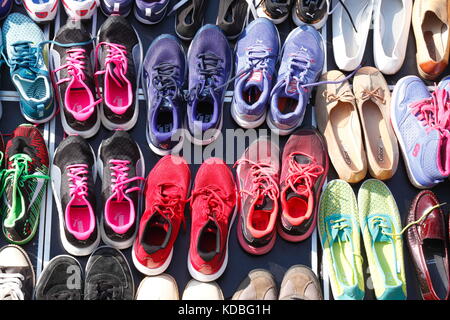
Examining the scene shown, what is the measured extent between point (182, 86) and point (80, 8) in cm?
55

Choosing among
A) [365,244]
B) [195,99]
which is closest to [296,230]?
[365,244]

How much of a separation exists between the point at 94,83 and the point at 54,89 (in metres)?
0.17

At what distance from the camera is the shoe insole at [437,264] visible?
8.47 ft

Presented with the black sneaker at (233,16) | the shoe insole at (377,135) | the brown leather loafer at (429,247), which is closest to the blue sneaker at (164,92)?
the black sneaker at (233,16)

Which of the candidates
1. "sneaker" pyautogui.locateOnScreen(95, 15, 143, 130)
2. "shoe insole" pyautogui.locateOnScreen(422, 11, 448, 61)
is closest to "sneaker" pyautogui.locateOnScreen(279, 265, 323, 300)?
"sneaker" pyautogui.locateOnScreen(95, 15, 143, 130)

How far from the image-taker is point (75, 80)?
2.64m

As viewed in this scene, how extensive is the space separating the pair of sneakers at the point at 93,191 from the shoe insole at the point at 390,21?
4.05 feet

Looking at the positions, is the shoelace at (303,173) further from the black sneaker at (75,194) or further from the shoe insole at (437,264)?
the black sneaker at (75,194)

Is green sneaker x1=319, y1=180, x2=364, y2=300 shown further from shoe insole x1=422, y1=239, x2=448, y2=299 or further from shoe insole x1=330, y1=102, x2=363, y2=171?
shoe insole x1=422, y1=239, x2=448, y2=299

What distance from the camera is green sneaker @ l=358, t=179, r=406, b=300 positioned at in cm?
254

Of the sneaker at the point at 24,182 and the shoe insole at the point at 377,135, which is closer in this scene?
the sneaker at the point at 24,182

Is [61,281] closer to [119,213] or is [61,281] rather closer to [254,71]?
[119,213]

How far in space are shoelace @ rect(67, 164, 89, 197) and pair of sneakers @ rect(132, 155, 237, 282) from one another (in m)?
0.25
